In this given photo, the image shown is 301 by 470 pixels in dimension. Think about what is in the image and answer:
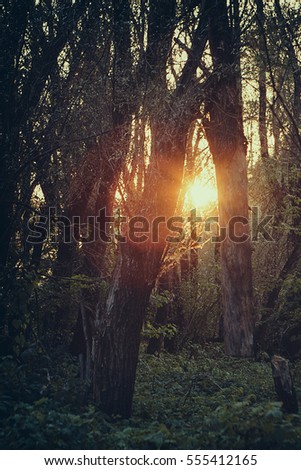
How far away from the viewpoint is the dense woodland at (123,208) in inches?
276

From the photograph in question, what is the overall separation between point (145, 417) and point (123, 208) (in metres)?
4.67

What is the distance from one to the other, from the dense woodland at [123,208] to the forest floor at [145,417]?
31mm

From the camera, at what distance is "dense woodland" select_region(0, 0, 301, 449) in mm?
7004

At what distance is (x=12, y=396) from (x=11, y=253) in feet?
10.8

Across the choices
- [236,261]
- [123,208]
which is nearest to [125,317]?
[236,261]

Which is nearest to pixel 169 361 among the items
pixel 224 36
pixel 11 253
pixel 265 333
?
pixel 265 333

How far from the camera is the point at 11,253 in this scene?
9688 millimetres

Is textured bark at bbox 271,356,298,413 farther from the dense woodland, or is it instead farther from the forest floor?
the forest floor

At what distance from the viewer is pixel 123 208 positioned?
10922 millimetres

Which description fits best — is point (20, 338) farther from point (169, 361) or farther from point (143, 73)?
point (169, 361)

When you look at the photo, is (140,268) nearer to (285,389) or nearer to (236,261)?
(236,261)

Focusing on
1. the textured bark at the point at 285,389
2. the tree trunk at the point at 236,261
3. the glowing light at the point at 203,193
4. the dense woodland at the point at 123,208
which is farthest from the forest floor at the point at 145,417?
the glowing light at the point at 203,193

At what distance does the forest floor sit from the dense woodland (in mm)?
31

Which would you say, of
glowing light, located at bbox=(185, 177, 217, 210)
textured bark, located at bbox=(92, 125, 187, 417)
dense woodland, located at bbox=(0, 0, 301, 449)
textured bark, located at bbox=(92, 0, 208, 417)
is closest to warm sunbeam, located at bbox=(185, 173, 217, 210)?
glowing light, located at bbox=(185, 177, 217, 210)
